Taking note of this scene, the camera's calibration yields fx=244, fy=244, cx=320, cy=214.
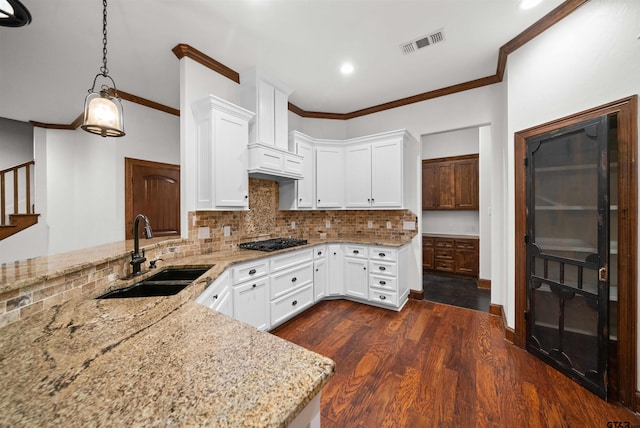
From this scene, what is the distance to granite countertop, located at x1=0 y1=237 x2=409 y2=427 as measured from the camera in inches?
20.4

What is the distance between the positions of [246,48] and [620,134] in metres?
3.09

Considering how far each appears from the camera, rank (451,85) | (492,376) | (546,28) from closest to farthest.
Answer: (492,376) → (546,28) → (451,85)

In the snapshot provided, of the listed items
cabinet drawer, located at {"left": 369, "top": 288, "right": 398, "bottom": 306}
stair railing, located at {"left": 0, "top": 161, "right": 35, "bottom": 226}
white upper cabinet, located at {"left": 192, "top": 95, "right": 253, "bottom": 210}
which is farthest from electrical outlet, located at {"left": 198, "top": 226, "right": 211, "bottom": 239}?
stair railing, located at {"left": 0, "top": 161, "right": 35, "bottom": 226}

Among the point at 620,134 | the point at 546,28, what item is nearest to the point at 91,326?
the point at 620,134

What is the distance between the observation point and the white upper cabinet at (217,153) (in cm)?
236

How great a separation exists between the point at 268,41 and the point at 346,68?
0.93m

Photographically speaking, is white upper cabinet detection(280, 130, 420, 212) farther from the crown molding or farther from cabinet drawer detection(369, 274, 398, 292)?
cabinet drawer detection(369, 274, 398, 292)

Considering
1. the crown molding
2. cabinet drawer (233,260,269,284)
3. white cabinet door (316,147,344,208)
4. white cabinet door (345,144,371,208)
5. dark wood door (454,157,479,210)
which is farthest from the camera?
dark wood door (454,157,479,210)

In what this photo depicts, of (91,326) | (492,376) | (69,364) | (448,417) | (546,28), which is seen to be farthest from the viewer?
(546,28)

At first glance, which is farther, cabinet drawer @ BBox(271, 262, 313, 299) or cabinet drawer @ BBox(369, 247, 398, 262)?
cabinet drawer @ BBox(369, 247, 398, 262)

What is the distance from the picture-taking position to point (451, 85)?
3213mm

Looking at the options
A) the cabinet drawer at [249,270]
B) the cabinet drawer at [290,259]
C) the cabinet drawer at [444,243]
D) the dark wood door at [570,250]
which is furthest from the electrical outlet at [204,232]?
the cabinet drawer at [444,243]

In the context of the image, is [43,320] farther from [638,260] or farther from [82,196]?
[82,196]

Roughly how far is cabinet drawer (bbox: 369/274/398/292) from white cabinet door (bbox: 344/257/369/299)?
8 centimetres
